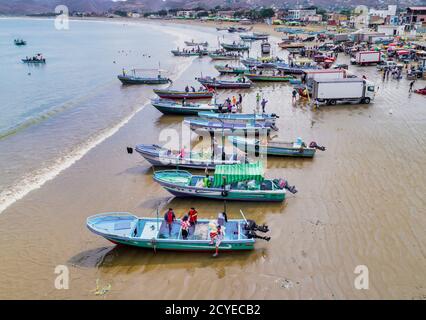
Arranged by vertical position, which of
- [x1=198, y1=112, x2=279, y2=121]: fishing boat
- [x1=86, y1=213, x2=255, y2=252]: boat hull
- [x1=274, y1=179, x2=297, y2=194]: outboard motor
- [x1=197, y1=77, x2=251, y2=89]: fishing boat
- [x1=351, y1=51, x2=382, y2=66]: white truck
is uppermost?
[x1=351, y1=51, x2=382, y2=66]: white truck

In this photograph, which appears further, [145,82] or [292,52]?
[292,52]

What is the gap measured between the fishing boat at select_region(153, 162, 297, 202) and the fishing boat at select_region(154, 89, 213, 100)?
19.5m

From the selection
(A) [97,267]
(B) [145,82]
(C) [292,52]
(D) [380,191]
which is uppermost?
(C) [292,52]

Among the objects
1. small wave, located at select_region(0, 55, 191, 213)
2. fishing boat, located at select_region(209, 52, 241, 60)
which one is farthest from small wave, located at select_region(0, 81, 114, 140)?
fishing boat, located at select_region(209, 52, 241, 60)

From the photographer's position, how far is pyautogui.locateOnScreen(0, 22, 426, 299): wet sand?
39.3ft

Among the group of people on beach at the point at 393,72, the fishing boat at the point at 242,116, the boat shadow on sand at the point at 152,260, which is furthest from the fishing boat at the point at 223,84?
the boat shadow on sand at the point at 152,260

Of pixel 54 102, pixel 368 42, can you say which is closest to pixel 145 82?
pixel 54 102

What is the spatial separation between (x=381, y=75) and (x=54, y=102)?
123ft

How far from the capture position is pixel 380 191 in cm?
1714

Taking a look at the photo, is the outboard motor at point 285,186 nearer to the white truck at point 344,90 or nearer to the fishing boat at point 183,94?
the white truck at point 344,90

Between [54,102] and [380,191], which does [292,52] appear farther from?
[380,191]

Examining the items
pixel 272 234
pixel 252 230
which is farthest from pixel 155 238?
pixel 272 234

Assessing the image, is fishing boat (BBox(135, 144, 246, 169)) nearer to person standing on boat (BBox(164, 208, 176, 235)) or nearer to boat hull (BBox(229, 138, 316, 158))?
boat hull (BBox(229, 138, 316, 158))

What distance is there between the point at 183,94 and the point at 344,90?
A: 14.8 metres
